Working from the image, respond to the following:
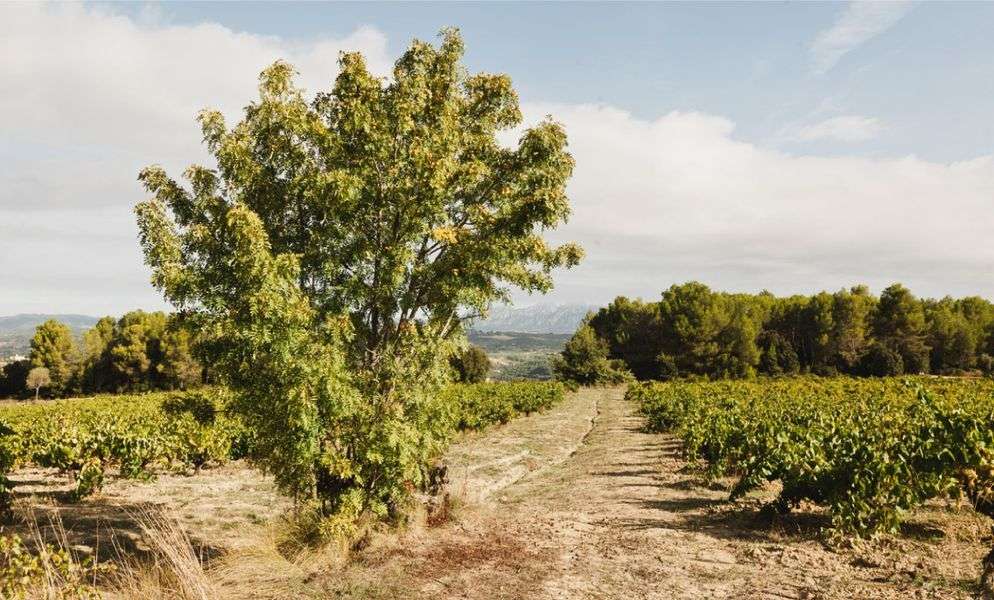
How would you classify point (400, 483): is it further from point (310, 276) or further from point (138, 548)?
point (138, 548)

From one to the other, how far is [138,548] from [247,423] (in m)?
4.10

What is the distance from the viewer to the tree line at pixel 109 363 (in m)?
70.2

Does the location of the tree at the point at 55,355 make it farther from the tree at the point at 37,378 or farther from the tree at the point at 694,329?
the tree at the point at 694,329

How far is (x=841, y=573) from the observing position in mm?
7707

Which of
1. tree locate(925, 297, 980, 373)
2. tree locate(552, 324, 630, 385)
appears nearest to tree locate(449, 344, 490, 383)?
tree locate(552, 324, 630, 385)

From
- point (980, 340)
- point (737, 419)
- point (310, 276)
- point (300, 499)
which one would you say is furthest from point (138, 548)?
point (980, 340)

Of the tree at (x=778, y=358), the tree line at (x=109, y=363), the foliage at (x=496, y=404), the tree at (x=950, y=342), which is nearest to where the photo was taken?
the foliage at (x=496, y=404)

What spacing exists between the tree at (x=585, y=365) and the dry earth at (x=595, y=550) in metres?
58.2

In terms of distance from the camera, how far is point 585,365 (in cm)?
7300

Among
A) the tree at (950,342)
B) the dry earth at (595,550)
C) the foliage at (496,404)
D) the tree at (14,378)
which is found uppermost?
the tree at (950,342)

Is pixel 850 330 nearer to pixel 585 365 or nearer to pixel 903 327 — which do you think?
pixel 903 327

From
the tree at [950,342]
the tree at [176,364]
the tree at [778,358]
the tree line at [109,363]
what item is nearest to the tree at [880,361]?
the tree at [950,342]

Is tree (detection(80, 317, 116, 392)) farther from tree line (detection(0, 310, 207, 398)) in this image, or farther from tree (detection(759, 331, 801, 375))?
tree (detection(759, 331, 801, 375))

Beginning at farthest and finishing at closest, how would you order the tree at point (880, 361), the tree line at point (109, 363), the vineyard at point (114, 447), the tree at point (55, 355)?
the tree line at point (109, 363)
the tree at point (55, 355)
the tree at point (880, 361)
the vineyard at point (114, 447)
